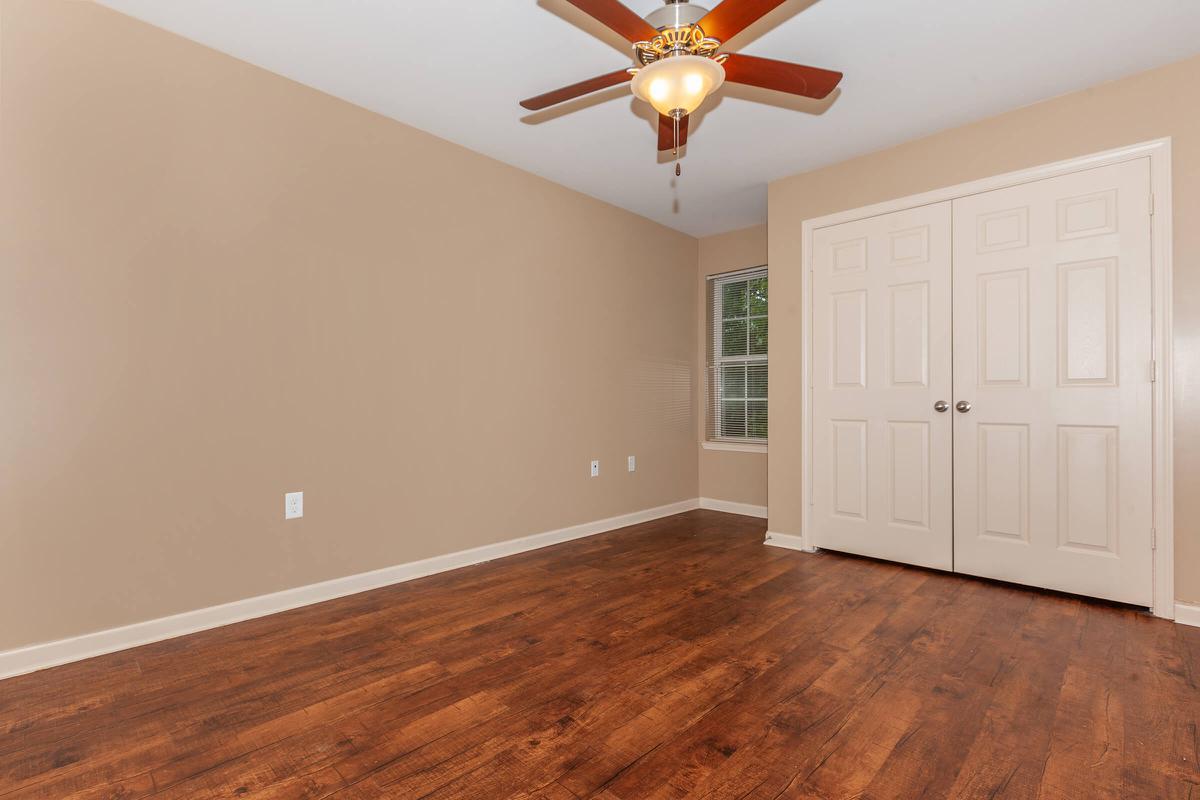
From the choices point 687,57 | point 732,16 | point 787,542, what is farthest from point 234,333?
point 787,542

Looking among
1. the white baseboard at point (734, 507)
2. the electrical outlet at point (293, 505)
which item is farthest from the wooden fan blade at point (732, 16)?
the white baseboard at point (734, 507)

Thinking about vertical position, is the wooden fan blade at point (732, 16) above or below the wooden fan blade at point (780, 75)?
above

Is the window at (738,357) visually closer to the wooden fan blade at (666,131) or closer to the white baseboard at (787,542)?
the white baseboard at (787,542)

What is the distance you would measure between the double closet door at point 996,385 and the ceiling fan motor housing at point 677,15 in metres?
2.15

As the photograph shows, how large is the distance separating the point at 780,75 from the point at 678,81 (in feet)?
1.52

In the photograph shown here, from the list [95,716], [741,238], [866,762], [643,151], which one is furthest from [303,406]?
[741,238]

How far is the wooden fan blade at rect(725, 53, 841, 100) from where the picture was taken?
1917 millimetres

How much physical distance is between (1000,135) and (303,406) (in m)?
3.89

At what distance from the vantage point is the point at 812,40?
7.85ft

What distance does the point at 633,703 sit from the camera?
1.81 metres

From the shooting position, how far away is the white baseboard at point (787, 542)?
3719mm

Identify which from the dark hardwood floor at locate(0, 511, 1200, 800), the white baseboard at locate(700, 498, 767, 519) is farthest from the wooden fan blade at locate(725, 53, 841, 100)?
the white baseboard at locate(700, 498, 767, 519)

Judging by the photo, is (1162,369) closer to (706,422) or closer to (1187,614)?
(1187,614)

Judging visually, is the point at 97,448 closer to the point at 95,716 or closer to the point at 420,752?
the point at 95,716
